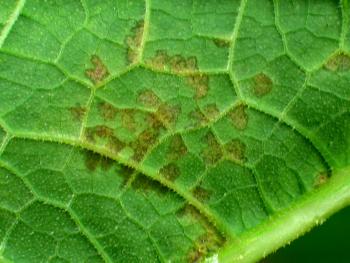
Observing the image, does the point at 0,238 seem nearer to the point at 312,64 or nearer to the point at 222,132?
the point at 222,132

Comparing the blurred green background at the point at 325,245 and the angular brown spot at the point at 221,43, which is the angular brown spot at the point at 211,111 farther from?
the blurred green background at the point at 325,245

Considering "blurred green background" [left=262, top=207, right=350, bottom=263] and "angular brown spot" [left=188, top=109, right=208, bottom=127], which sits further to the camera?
"blurred green background" [left=262, top=207, right=350, bottom=263]

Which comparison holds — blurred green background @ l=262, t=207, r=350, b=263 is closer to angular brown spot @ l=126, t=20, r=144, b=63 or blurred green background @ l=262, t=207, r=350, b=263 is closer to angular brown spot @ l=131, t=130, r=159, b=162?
angular brown spot @ l=131, t=130, r=159, b=162

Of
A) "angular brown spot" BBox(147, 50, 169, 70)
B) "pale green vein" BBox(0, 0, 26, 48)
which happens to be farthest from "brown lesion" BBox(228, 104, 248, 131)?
"pale green vein" BBox(0, 0, 26, 48)

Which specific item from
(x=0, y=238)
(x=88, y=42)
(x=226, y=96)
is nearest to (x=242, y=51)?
(x=226, y=96)

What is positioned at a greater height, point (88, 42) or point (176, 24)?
point (176, 24)

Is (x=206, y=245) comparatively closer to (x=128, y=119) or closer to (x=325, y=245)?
(x=128, y=119)

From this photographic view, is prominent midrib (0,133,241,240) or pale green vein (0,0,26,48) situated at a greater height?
pale green vein (0,0,26,48)

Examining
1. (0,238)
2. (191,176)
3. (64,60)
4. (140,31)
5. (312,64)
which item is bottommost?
(0,238)
